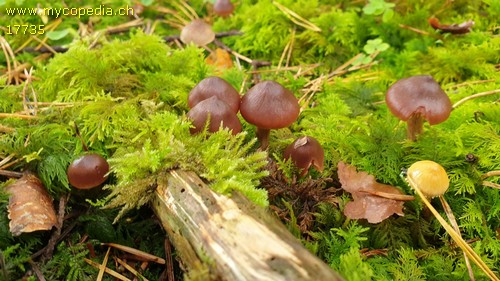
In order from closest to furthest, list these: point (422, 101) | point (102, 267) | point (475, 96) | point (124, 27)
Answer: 1. point (102, 267)
2. point (422, 101)
3. point (475, 96)
4. point (124, 27)

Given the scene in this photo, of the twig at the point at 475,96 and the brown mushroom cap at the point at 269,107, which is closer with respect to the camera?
the brown mushroom cap at the point at 269,107

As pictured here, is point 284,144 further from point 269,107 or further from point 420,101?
point 420,101

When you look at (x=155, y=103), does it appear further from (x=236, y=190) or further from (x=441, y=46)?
(x=441, y=46)

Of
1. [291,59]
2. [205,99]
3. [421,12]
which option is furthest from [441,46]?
[205,99]

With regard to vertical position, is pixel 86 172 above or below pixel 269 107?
below

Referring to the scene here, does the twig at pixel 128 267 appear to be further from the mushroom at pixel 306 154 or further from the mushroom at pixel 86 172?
the mushroom at pixel 306 154

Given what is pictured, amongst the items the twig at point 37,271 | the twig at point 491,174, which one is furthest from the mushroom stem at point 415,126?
the twig at point 37,271

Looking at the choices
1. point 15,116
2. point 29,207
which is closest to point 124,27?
point 15,116
